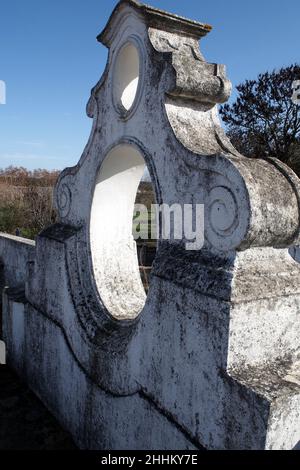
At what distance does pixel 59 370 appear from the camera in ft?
17.5

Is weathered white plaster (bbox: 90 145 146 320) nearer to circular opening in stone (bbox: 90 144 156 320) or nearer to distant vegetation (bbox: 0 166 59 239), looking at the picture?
circular opening in stone (bbox: 90 144 156 320)

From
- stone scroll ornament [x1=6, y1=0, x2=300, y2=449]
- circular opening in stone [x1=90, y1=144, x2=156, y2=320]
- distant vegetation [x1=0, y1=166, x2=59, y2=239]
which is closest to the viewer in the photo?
stone scroll ornament [x1=6, y1=0, x2=300, y2=449]

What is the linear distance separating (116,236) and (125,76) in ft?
6.00

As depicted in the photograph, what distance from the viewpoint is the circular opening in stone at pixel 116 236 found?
191 inches

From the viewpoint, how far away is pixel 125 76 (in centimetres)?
453

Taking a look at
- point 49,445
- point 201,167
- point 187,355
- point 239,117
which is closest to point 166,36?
point 201,167

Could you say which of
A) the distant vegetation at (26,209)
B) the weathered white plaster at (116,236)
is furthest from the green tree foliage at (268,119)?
the weathered white plaster at (116,236)

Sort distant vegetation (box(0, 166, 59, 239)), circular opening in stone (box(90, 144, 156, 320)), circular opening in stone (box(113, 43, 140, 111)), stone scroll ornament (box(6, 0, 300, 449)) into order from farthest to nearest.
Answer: distant vegetation (box(0, 166, 59, 239)) < circular opening in stone (box(90, 144, 156, 320)) < circular opening in stone (box(113, 43, 140, 111)) < stone scroll ornament (box(6, 0, 300, 449))

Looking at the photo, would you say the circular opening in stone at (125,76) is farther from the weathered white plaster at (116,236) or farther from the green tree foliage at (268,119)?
the green tree foliage at (268,119)

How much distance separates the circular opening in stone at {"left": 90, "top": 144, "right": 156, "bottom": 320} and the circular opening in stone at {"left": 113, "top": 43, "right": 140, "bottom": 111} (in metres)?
0.60

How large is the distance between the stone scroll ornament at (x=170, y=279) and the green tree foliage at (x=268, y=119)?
18.1 meters

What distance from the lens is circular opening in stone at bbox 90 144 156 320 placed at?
4.84 m

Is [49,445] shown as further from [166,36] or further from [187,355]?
[166,36]

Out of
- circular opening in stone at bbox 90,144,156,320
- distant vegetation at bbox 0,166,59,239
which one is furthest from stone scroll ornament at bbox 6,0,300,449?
distant vegetation at bbox 0,166,59,239
